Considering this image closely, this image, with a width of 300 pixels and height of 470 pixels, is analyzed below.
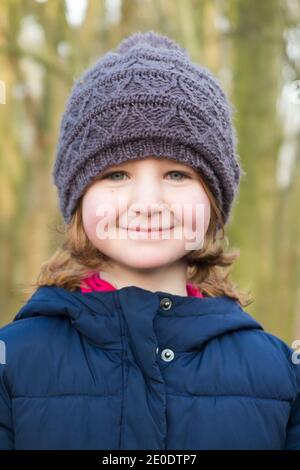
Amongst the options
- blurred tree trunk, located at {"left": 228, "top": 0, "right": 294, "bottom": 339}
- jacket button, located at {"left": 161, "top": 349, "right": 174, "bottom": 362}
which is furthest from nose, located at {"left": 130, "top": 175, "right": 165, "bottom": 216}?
blurred tree trunk, located at {"left": 228, "top": 0, "right": 294, "bottom": 339}

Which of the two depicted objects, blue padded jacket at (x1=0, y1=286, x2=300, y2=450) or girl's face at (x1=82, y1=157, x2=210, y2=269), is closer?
blue padded jacket at (x1=0, y1=286, x2=300, y2=450)

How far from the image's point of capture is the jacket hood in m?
2.14

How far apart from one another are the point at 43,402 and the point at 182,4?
3.66m

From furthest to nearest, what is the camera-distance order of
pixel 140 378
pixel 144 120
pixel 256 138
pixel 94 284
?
pixel 256 138 < pixel 94 284 < pixel 144 120 < pixel 140 378

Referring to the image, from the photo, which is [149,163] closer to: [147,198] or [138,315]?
[147,198]

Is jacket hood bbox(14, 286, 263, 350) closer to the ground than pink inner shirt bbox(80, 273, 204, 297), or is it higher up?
closer to the ground

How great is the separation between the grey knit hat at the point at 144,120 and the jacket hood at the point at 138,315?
314mm

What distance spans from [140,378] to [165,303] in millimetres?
234

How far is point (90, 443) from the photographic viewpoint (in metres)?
2.04

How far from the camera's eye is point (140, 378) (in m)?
2.07

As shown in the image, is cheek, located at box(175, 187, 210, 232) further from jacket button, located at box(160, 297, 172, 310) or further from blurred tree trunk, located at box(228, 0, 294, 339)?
blurred tree trunk, located at box(228, 0, 294, 339)

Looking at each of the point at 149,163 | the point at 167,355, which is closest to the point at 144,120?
Result: the point at 149,163

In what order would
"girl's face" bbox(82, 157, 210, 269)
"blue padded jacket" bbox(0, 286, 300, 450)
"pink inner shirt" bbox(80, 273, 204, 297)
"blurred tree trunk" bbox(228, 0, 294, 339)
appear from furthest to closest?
"blurred tree trunk" bbox(228, 0, 294, 339) → "pink inner shirt" bbox(80, 273, 204, 297) → "girl's face" bbox(82, 157, 210, 269) → "blue padded jacket" bbox(0, 286, 300, 450)

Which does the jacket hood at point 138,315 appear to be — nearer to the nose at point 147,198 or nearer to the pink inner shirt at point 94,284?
the pink inner shirt at point 94,284
